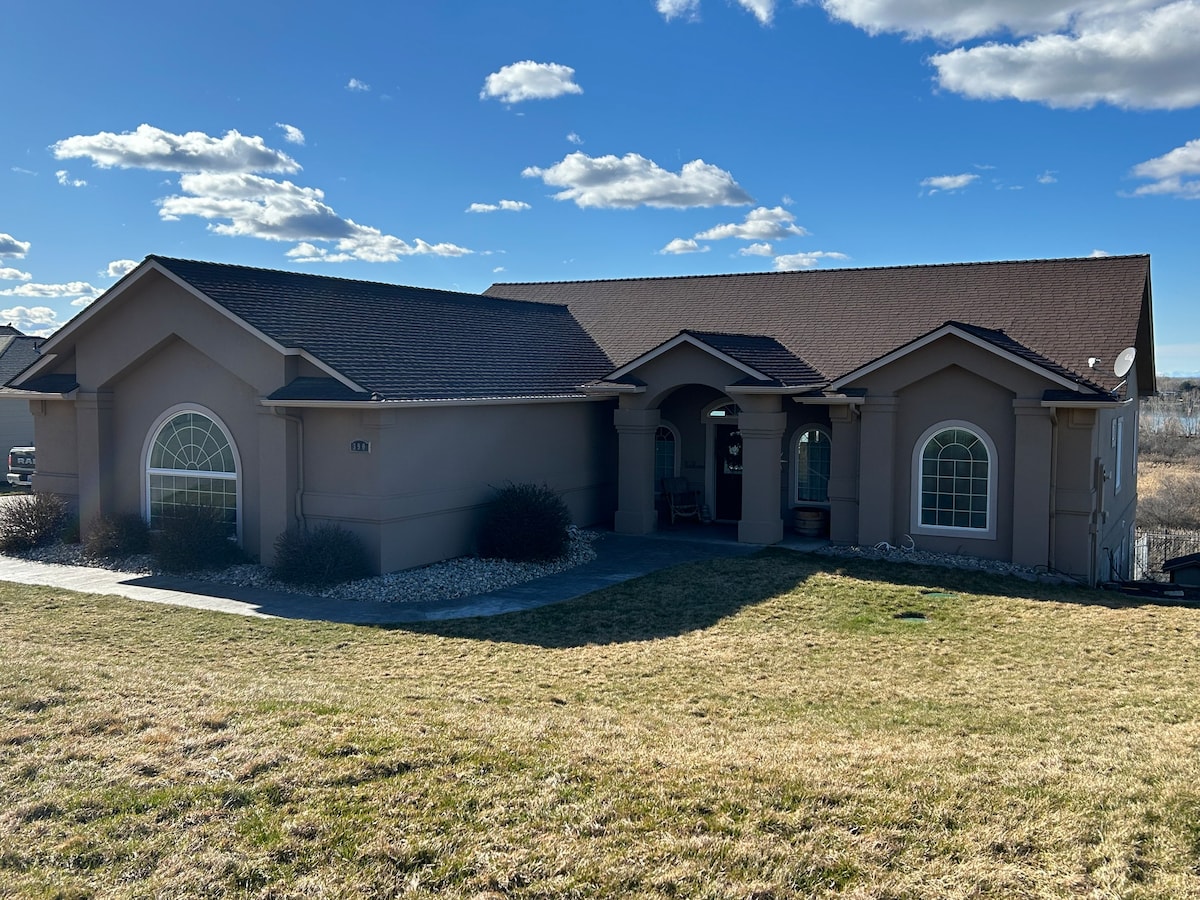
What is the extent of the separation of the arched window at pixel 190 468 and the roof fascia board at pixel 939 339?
36.1 feet

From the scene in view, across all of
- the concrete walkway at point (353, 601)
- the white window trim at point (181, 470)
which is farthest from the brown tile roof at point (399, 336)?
the concrete walkway at point (353, 601)

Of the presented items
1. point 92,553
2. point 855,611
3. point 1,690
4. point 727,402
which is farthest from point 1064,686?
point 92,553

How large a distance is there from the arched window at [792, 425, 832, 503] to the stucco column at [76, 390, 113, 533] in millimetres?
12834

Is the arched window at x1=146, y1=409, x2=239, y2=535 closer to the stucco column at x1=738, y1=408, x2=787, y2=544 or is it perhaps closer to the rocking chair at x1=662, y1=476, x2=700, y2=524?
the rocking chair at x1=662, y1=476, x2=700, y2=524

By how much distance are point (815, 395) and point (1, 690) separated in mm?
13962

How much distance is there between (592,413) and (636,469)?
189 centimetres

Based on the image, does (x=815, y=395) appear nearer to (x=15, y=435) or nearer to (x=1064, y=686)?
(x=1064, y=686)

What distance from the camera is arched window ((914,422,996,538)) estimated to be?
17.5 meters

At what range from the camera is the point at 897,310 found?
866 inches

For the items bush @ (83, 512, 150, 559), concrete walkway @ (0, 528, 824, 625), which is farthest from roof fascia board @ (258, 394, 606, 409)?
bush @ (83, 512, 150, 559)

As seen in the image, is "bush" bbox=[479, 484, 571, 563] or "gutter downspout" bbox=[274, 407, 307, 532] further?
"bush" bbox=[479, 484, 571, 563]

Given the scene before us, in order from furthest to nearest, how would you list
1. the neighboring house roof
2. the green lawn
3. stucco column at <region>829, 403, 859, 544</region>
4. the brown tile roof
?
the neighboring house roof, stucco column at <region>829, 403, 859, 544</region>, the brown tile roof, the green lawn

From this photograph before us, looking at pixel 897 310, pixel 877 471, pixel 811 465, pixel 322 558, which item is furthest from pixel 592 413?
pixel 322 558

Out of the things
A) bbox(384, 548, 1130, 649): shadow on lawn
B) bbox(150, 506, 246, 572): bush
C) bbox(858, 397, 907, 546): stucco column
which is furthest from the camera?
bbox(858, 397, 907, 546): stucco column
